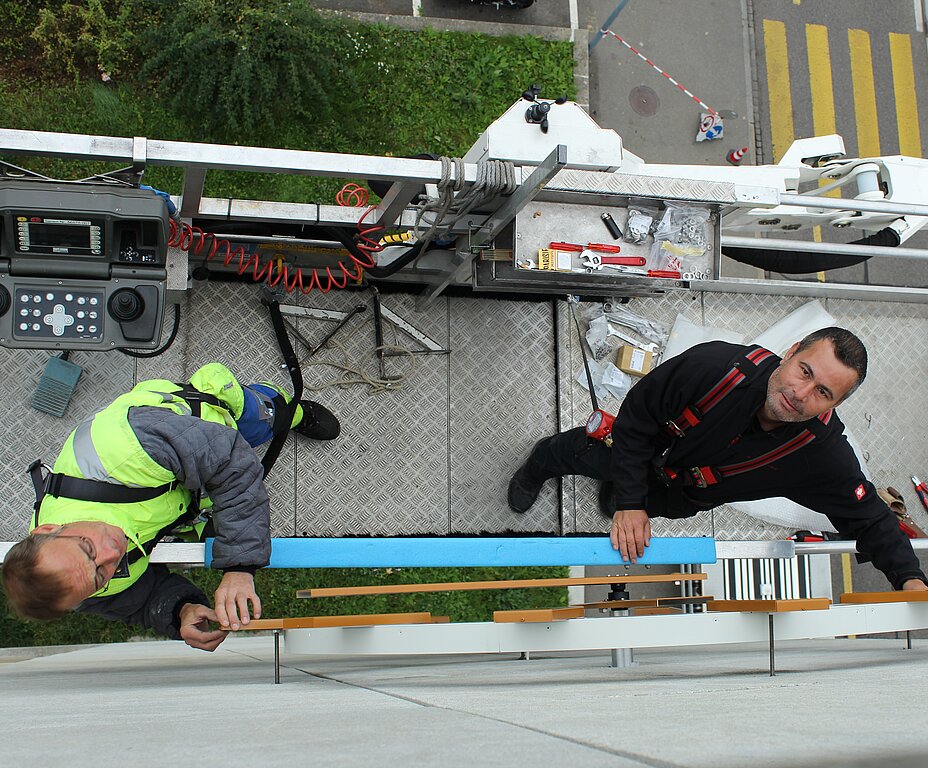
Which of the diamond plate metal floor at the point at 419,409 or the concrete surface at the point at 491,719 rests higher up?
the diamond plate metal floor at the point at 419,409

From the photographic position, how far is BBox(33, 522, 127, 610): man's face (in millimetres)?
2500

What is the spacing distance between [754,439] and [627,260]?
123 centimetres

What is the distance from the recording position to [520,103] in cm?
381

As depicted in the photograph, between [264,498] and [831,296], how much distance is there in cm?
401

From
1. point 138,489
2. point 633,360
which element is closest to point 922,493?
point 633,360

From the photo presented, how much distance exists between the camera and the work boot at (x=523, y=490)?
4938mm

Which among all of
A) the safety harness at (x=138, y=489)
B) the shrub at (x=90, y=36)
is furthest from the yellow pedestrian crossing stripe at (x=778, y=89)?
the safety harness at (x=138, y=489)

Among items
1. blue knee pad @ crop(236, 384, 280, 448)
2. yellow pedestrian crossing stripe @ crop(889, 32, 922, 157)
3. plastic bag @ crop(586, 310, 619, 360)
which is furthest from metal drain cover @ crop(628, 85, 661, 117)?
blue knee pad @ crop(236, 384, 280, 448)

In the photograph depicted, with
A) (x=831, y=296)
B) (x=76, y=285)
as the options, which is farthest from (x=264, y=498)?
(x=831, y=296)

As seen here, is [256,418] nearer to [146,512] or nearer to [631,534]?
[146,512]

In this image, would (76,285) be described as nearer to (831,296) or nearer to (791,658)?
(791,658)

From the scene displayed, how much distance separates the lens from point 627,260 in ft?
14.3

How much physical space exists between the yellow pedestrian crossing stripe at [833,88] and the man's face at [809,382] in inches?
219

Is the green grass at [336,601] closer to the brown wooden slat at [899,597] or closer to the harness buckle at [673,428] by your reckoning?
the harness buckle at [673,428]
